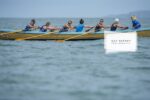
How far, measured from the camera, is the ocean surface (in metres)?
7.68

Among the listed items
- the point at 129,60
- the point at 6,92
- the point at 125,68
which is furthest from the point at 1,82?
the point at 129,60

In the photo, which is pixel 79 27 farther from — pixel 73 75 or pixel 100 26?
pixel 73 75

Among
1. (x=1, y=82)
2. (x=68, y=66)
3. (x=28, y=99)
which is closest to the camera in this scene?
(x=28, y=99)

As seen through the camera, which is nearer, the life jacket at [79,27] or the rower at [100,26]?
the rower at [100,26]

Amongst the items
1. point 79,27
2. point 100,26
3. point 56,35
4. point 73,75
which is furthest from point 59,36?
point 73,75

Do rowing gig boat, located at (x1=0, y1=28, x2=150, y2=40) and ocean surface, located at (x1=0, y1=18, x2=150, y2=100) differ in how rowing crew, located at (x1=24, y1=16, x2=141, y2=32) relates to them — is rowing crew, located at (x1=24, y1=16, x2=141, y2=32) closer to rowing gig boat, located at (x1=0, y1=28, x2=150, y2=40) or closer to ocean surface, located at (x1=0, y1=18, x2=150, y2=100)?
rowing gig boat, located at (x1=0, y1=28, x2=150, y2=40)

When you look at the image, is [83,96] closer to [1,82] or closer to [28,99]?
[28,99]

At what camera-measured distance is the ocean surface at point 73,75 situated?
25.2ft

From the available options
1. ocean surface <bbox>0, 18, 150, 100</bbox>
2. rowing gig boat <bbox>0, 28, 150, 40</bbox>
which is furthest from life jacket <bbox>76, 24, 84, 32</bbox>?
ocean surface <bbox>0, 18, 150, 100</bbox>

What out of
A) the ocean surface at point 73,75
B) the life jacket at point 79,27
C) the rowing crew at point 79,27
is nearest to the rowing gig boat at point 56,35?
the rowing crew at point 79,27

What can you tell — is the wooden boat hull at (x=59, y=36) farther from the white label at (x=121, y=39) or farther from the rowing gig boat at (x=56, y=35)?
the white label at (x=121, y=39)

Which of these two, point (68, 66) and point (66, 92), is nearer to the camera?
point (66, 92)

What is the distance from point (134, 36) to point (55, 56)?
16.5 ft

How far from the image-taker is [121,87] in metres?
8.33
